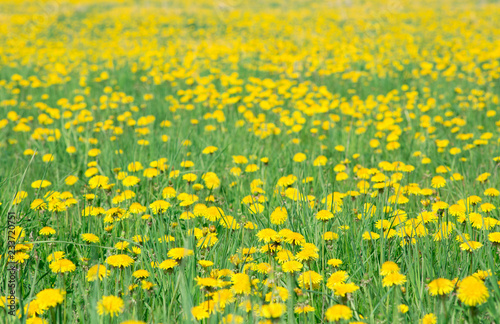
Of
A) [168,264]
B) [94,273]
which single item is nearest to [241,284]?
[168,264]

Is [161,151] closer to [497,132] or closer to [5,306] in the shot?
[5,306]

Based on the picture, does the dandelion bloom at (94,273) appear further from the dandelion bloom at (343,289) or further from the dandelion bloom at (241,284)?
the dandelion bloom at (343,289)

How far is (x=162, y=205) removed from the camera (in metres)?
2.10

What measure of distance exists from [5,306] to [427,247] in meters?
1.51

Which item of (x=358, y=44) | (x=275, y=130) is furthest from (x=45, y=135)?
(x=358, y=44)

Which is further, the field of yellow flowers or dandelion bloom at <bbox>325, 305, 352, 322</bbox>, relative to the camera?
the field of yellow flowers

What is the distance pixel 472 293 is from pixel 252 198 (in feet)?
3.82

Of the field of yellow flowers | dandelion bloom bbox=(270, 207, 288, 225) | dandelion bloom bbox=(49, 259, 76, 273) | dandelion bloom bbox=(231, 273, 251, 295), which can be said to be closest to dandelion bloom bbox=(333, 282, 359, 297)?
the field of yellow flowers

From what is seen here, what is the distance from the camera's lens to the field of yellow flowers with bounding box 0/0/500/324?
148 centimetres

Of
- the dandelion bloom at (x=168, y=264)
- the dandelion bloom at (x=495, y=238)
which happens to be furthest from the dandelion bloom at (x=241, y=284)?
the dandelion bloom at (x=495, y=238)

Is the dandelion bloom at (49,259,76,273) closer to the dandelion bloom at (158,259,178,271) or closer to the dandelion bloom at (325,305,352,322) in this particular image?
the dandelion bloom at (158,259,178,271)

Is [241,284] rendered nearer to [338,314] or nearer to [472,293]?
[338,314]

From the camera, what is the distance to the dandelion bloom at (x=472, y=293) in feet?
4.15

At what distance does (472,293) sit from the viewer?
4.17 ft
